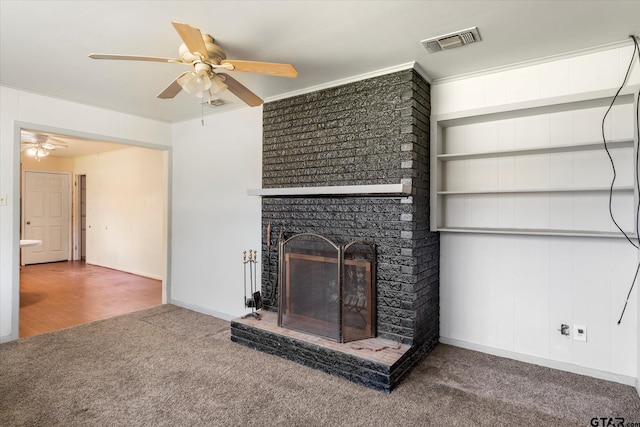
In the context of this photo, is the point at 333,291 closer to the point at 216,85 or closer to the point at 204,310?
the point at 216,85

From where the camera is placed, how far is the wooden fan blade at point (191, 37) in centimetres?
172

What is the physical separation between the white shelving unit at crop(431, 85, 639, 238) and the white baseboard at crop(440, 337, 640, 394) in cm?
101

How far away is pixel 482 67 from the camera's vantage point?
2.84 m

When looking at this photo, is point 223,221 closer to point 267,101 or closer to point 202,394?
point 267,101

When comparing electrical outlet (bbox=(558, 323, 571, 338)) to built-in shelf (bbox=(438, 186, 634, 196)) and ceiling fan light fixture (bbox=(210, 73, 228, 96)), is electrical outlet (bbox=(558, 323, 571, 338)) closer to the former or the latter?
built-in shelf (bbox=(438, 186, 634, 196))

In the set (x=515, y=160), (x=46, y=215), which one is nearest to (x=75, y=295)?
(x=46, y=215)

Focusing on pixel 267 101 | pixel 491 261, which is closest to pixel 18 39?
pixel 267 101

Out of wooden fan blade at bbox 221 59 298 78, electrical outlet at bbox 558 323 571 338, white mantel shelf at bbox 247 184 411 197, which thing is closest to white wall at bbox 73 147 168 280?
white mantel shelf at bbox 247 184 411 197

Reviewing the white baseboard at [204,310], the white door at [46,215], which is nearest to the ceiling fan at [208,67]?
the white baseboard at [204,310]

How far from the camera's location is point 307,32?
2301mm

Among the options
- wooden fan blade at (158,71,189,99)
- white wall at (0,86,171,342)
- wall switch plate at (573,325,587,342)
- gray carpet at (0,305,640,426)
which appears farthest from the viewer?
white wall at (0,86,171,342)

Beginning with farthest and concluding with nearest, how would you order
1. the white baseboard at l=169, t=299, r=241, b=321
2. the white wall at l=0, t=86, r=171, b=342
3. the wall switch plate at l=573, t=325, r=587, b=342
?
the white baseboard at l=169, t=299, r=241, b=321 < the white wall at l=0, t=86, r=171, b=342 < the wall switch plate at l=573, t=325, r=587, b=342

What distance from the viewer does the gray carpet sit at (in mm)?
2113

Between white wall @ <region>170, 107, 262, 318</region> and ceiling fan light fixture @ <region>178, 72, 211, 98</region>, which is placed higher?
ceiling fan light fixture @ <region>178, 72, 211, 98</region>
